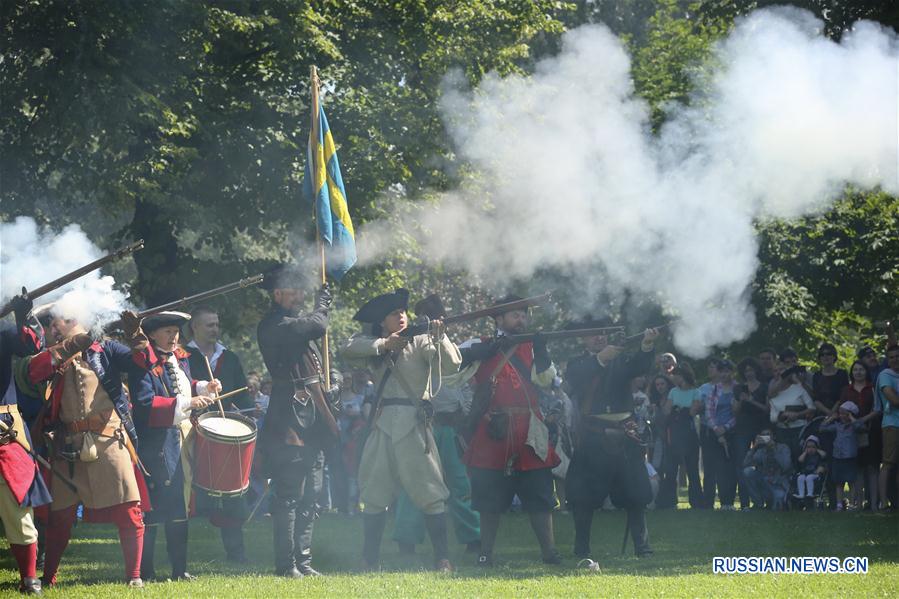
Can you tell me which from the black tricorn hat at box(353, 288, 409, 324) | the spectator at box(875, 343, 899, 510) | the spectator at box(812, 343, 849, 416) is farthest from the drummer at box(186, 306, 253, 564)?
the spectator at box(812, 343, 849, 416)

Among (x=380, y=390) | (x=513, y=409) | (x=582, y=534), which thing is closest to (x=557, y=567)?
(x=582, y=534)

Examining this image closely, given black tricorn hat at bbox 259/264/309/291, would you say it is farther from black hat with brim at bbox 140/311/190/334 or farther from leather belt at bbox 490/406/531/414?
leather belt at bbox 490/406/531/414

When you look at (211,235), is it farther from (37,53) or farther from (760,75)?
(760,75)

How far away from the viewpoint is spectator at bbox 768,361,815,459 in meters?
14.6

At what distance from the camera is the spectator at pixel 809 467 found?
14.2 metres

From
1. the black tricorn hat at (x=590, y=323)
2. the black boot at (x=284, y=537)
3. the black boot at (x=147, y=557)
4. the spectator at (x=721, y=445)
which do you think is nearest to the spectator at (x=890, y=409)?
the spectator at (x=721, y=445)

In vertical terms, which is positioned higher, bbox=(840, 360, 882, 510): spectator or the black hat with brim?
the black hat with brim

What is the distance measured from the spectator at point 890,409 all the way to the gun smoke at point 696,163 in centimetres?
165

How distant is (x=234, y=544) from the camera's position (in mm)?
10773

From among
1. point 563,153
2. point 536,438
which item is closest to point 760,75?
point 563,153

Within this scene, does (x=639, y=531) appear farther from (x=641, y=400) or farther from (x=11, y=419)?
(x=11, y=419)

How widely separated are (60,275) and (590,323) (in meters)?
4.24

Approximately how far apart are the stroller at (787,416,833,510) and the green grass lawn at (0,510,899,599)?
0.75 meters

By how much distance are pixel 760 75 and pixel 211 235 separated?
9.58m
